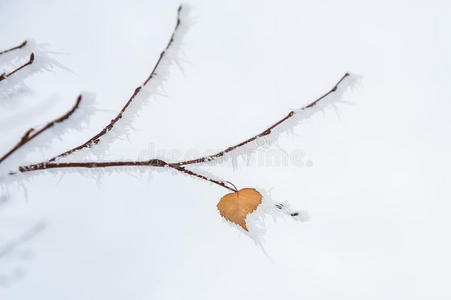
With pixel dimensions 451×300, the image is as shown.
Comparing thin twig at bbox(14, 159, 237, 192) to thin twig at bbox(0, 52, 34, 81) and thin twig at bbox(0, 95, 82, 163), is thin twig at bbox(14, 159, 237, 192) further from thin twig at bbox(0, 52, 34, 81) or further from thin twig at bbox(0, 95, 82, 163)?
thin twig at bbox(0, 52, 34, 81)

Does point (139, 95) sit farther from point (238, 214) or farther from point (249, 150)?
point (238, 214)

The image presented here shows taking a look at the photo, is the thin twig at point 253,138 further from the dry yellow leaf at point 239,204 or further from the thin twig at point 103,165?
the dry yellow leaf at point 239,204

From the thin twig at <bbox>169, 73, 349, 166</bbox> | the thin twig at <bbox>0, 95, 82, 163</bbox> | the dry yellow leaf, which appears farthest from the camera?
the dry yellow leaf

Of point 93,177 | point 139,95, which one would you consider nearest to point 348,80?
point 139,95

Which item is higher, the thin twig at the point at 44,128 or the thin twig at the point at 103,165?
the thin twig at the point at 44,128

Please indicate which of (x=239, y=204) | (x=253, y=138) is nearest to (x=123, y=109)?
(x=253, y=138)

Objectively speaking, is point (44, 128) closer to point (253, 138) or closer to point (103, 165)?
point (103, 165)

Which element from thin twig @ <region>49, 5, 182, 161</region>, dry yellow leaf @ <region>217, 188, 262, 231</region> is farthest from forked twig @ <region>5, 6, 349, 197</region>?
dry yellow leaf @ <region>217, 188, 262, 231</region>

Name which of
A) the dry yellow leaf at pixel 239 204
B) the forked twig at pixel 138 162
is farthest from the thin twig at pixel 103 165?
the dry yellow leaf at pixel 239 204
